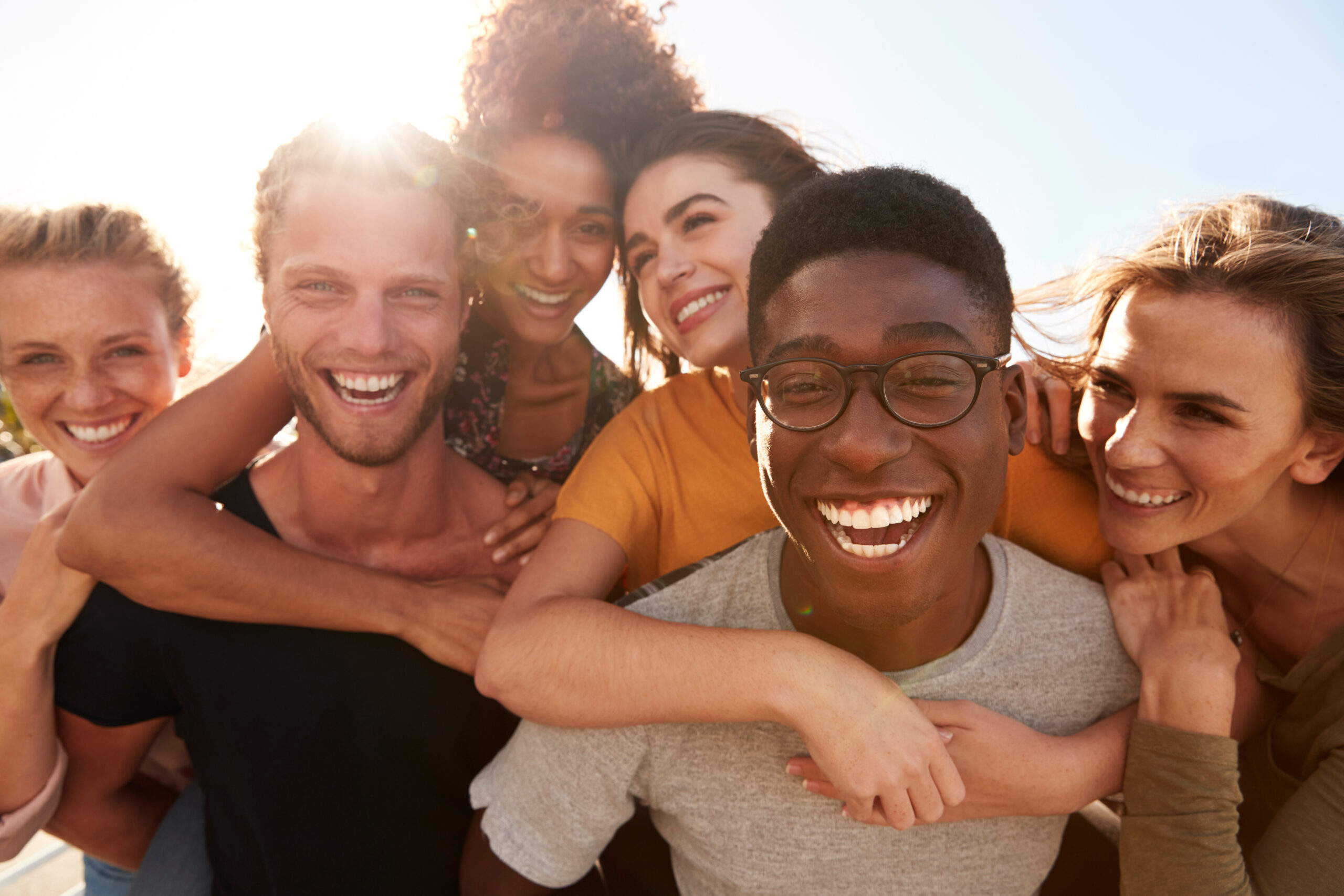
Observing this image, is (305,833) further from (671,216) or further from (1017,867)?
(671,216)

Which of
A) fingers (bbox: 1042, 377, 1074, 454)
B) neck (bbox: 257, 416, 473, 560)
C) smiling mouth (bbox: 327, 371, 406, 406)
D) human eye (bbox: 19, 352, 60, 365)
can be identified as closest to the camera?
fingers (bbox: 1042, 377, 1074, 454)

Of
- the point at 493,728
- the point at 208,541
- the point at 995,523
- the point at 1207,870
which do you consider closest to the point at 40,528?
the point at 208,541

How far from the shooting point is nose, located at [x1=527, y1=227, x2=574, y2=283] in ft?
9.84

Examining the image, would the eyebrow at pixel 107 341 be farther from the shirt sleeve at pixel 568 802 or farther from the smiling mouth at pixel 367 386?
the shirt sleeve at pixel 568 802

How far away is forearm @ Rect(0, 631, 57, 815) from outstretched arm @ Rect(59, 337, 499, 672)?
0.29m

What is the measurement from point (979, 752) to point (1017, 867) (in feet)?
1.61

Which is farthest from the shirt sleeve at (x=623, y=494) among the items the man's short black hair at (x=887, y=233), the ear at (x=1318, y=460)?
the ear at (x=1318, y=460)

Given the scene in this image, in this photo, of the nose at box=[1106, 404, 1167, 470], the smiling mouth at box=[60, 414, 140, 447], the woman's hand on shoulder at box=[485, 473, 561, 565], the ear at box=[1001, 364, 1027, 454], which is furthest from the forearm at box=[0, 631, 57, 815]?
the nose at box=[1106, 404, 1167, 470]

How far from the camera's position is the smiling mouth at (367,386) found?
2.51 metres

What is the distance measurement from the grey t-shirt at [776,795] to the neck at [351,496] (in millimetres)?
1043

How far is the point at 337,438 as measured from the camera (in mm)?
2518

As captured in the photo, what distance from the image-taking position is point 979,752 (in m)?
1.78

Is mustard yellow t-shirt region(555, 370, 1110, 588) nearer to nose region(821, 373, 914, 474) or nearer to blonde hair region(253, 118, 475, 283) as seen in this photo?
nose region(821, 373, 914, 474)

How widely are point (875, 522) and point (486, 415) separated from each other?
6.76 ft
